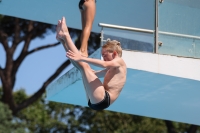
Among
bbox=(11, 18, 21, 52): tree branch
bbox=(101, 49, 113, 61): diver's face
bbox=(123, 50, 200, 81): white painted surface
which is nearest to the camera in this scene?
bbox=(101, 49, 113, 61): diver's face

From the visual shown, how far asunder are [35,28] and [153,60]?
512 inches

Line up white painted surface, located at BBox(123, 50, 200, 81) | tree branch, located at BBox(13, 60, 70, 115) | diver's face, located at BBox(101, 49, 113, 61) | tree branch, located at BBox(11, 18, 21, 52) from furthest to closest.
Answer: tree branch, located at BBox(11, 18, 21, 52), tree branch, located at BBox(13, 60, 70, 115), white painted surface, located at BBox(123, 50, 200, 81), diver's face, located at BBox(101, 49, 113, 61)

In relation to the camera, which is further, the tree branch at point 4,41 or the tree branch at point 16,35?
the tree branch at point 16,35

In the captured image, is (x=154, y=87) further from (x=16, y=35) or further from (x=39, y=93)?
(x=16, y=35)

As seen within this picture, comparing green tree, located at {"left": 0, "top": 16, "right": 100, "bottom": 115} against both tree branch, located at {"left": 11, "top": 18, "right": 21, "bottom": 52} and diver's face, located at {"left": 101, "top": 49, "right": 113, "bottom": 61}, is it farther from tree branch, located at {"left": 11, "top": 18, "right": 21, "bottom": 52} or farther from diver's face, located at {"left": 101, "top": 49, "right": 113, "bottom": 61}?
diver's face, located at {"left": 101, "top": 49, "right": 113, "bottom": 61}

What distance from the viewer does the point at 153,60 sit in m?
9.58

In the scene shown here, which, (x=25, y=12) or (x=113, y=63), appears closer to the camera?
(x=113, y=63)

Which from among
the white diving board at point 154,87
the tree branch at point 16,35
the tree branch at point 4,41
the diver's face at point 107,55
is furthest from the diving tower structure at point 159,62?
the tree branch at point 16,35

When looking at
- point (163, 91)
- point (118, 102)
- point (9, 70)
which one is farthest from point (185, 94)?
point (9, 70)

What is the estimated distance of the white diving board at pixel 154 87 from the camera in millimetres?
9602

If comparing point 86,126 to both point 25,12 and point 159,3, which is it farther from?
point 159,3

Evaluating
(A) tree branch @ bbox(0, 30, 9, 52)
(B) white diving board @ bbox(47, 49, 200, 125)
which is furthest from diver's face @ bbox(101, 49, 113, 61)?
(A) tree branch @ bbox(0, 30, 9, 52)

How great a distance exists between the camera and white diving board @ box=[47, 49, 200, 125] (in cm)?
960

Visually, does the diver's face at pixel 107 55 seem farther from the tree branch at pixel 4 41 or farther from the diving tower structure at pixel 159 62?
the tree branch at pixel 4 41
